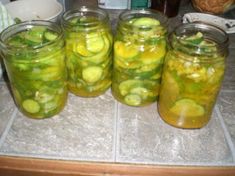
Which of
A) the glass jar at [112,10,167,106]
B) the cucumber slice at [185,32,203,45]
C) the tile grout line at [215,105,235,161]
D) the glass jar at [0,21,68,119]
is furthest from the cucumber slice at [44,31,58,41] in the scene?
the tile grout line at [215,105,235,161]

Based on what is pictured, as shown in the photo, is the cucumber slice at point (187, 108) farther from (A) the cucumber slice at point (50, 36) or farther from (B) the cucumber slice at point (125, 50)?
(A) the cucumber slice at point (50, 36)

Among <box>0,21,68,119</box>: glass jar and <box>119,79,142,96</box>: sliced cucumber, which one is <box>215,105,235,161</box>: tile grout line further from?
<box>0,21,68,119</box>: glass jar

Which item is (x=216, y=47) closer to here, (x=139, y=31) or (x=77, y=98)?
(x=139, y=31)

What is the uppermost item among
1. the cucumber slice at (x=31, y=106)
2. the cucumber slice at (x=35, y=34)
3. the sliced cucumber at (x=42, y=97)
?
the cucumber slice at (x=35, y=34)

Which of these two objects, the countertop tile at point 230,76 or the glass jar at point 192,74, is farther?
the countertop tile at point 230,76

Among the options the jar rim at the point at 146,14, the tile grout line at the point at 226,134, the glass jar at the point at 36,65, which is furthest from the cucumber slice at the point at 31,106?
the tile grout line at the point at 226,134

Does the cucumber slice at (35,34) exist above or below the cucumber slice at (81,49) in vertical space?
above

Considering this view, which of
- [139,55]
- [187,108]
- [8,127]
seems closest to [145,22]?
[139,55]
